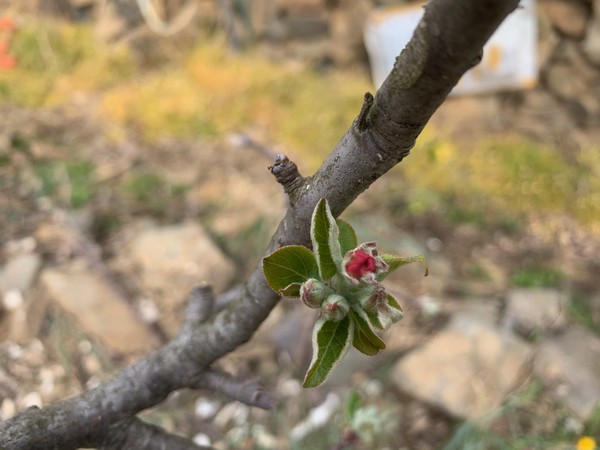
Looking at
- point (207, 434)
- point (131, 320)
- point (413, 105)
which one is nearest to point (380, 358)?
point (207, 434)

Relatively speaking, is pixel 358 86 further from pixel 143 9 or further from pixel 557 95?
pixel 143 9

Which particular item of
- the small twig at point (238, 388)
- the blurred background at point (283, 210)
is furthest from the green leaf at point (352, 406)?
the small twig at point (238, 388)

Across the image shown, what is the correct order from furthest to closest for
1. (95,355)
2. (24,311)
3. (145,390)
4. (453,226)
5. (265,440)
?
(453,226), (24,311), (95,355), (265,440), (145,390)

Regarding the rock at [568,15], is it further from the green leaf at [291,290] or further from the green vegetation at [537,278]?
the green leaf at [291,290]

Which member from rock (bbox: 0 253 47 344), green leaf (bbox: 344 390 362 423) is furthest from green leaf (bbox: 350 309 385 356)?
rock (bbox: 0 253 47 344)

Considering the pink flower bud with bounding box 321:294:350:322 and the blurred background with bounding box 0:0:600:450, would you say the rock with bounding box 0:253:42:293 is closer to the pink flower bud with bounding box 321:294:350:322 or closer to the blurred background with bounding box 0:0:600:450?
the blurred background with bounding box 0:0:600:450

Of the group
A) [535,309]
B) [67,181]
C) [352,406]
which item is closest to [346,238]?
[352,406]
